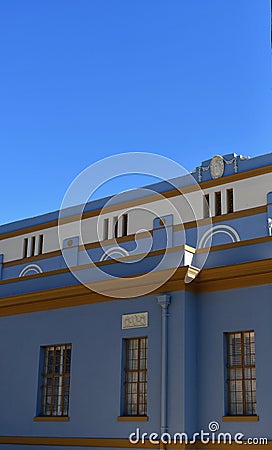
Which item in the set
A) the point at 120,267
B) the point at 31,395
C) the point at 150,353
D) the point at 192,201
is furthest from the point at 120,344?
the point at 192,201

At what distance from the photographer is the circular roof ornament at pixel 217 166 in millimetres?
20906

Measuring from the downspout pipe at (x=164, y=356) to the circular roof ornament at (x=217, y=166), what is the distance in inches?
329

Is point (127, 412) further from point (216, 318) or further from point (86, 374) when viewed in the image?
point (216, 318)

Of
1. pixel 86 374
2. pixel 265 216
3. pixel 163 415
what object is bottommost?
pixel 163 415

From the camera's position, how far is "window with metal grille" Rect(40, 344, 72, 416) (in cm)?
1502

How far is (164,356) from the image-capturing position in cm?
1313

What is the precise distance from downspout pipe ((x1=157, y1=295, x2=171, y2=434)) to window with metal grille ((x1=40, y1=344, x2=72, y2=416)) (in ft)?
9.54

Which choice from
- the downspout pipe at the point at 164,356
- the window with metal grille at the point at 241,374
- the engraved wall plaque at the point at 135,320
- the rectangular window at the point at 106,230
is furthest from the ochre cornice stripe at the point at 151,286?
the rectangular window at the point at 106,230

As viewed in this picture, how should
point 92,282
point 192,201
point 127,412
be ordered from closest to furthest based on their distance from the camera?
point 127,412 < point 92,282 < point 192,201

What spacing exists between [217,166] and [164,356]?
9383 mm

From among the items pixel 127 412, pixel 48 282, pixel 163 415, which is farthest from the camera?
pixel 48 282

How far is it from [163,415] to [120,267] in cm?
373

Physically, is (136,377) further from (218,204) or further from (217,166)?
(217,166)

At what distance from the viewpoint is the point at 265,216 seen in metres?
18.3
